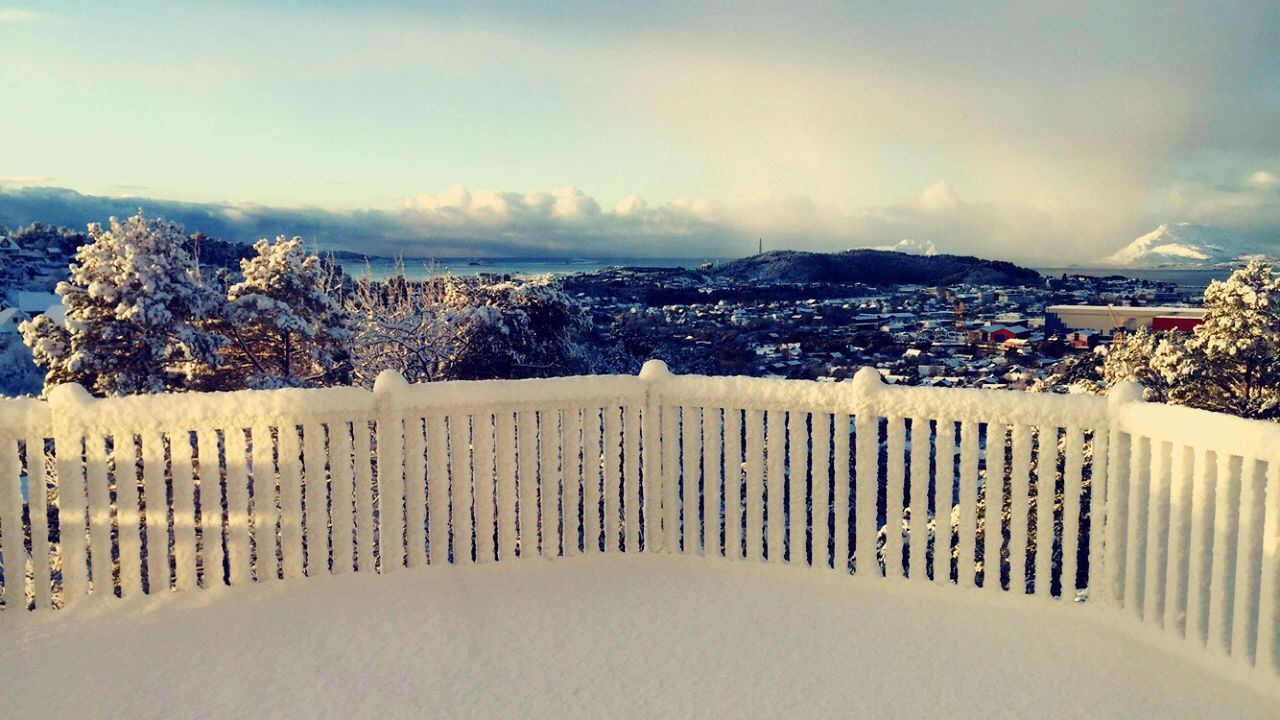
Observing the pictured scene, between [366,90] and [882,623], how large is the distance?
8764 mm

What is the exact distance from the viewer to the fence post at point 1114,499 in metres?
3.31

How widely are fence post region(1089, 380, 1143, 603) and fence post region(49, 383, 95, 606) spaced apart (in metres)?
4.10

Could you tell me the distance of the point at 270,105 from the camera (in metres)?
8.31

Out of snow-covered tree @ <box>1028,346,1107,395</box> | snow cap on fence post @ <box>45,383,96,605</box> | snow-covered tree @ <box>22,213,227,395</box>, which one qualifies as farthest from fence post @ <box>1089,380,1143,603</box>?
snow-covered tree @ <box>22,213,227,395</box>

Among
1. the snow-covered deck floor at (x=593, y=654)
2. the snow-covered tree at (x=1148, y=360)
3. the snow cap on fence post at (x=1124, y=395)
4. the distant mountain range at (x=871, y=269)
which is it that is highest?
the distant mountain range at (x=871, y=269)

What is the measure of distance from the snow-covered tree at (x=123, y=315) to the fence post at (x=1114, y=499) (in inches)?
324

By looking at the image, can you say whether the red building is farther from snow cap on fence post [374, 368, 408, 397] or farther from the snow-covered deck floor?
snow cap on fence post [374, 368, 408, 397]

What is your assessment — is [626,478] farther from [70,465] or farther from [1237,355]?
[1237,355]

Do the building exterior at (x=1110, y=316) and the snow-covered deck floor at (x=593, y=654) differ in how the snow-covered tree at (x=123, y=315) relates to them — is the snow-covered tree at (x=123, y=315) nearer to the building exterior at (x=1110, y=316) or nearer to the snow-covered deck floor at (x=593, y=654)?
the snow-covered deck floor at (x=593, y=654)

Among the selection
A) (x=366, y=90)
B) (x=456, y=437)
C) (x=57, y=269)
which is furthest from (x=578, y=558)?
(x=57, y=269)

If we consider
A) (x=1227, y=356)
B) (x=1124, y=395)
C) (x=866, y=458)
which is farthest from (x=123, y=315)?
(x=1227, y=356)

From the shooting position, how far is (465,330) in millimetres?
12188

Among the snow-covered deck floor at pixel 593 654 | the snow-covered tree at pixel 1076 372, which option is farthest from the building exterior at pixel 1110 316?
the snow-covered deck floor at pixel 593 654

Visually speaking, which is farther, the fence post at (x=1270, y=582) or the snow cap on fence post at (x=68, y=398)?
the snow cap on fence post at (x=68, y=398)
